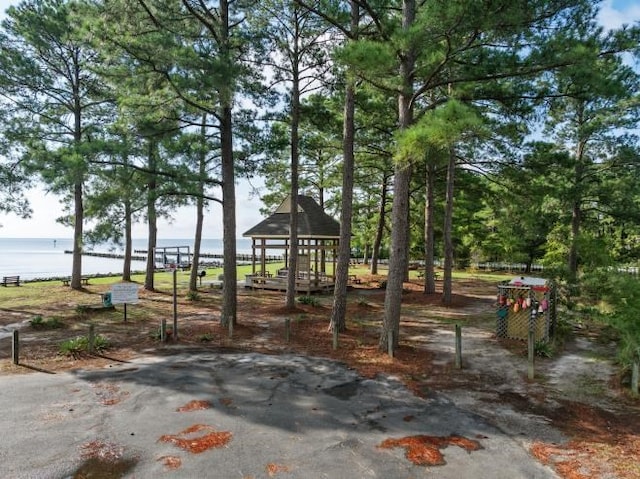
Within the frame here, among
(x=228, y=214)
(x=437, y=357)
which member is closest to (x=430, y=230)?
(x=437, y=357)

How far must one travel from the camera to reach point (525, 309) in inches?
428

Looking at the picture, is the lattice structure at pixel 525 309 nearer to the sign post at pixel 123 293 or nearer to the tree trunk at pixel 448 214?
the tree trunk at pixel 448 214

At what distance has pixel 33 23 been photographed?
1691 cm

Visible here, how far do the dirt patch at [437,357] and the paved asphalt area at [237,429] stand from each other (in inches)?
10.5

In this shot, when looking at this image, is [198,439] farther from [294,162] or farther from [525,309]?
[294,162]

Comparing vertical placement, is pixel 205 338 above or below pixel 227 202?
below

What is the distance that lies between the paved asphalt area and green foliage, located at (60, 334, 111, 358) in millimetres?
1568

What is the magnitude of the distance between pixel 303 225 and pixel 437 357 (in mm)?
12489

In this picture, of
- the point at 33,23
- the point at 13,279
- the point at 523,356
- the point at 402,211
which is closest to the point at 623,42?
the point at 402,211

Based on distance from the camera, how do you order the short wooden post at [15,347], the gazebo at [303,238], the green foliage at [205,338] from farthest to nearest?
the gazebo at [303,238] < the green foliage at [205,338] < the short wooden post at [15,347]

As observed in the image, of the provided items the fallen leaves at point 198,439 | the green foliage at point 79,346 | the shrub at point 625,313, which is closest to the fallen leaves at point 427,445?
the fallen leaves at point 198,439

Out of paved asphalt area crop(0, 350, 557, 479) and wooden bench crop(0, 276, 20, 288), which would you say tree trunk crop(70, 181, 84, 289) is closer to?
wooden bench crop(0, 276, 20, 288)

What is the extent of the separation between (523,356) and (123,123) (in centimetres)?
1208

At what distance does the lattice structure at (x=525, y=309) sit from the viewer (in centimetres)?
1042
